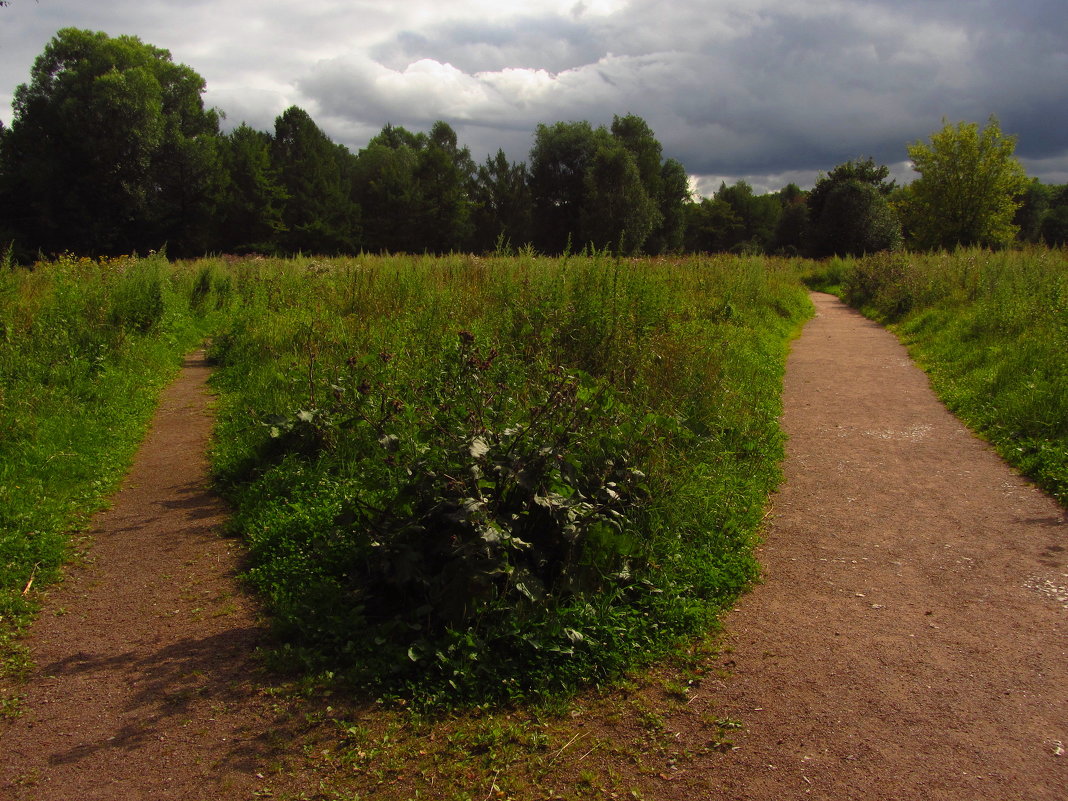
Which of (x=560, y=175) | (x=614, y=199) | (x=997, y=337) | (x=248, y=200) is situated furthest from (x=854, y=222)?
(x=248, y=200)

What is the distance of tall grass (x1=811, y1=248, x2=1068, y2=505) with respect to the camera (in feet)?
22.7

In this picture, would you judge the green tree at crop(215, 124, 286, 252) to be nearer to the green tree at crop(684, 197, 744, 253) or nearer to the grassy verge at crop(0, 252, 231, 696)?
the grassy verge at crop(0, 252, 231, 696)

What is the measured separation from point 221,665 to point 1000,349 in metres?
10.2

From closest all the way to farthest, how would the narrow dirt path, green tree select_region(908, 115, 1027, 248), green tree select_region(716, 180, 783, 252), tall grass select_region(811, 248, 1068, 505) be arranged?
the narrow dirt path → tall grass select_region(811, 248, 1068, 505) → green tree select_region(908, 115, 1027, 248) → green tree select_region(716, 180, 783, 252)

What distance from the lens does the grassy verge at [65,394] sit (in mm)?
4555

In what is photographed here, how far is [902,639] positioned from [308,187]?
49383 mm

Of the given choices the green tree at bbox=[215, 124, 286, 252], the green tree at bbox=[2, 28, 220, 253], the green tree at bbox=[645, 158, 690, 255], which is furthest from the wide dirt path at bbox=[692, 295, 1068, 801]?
the green tree at bbox=[645, 158, 690, 255]

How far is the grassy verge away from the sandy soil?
9.6 inches

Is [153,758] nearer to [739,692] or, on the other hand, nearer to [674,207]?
[739,692]

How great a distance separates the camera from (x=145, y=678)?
3371 millimetres

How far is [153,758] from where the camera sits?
9.38 ft

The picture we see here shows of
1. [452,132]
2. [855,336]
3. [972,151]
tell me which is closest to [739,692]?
[855,336]

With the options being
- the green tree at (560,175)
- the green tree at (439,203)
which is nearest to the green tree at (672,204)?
the green tree at (560,175)

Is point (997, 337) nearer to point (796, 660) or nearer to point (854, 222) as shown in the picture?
Result: point (796, 660)
